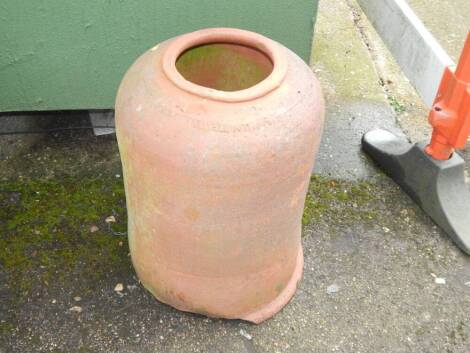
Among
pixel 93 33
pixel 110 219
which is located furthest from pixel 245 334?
pixel 93 33

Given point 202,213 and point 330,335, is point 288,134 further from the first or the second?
point 330,335

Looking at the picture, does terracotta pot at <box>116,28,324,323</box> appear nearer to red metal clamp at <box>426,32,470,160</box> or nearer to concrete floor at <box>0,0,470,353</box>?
concrete floor at <box>0,0,470,353</box>

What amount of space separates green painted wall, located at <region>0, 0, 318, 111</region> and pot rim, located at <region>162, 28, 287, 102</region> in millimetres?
707

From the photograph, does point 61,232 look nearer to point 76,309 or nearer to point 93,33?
point 76,309

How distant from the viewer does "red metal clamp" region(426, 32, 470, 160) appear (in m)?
2.24

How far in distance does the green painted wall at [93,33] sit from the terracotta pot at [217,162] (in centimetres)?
60

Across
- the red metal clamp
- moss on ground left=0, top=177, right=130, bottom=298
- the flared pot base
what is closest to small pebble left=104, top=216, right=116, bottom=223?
moss on ground left=0, top=177, right=130, bottom=298

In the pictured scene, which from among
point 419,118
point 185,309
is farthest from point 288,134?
point 419,118

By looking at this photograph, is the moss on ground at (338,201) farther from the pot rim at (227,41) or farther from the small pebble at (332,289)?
the pot rim at (227,41)

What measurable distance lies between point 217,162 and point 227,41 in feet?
1.82

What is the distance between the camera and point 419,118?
3.19 metres

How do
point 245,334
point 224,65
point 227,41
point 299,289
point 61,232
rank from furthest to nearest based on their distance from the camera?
point 61,232 < point 299,289 < point 245,334 < point 224,65 < point 227,41

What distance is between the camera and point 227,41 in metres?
1.86

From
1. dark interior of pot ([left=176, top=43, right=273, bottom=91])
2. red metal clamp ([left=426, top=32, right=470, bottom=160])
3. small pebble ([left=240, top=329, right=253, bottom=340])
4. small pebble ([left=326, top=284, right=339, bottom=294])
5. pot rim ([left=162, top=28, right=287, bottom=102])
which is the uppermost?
pot rim ([left=162, top=28, right=287, bottom=102])
